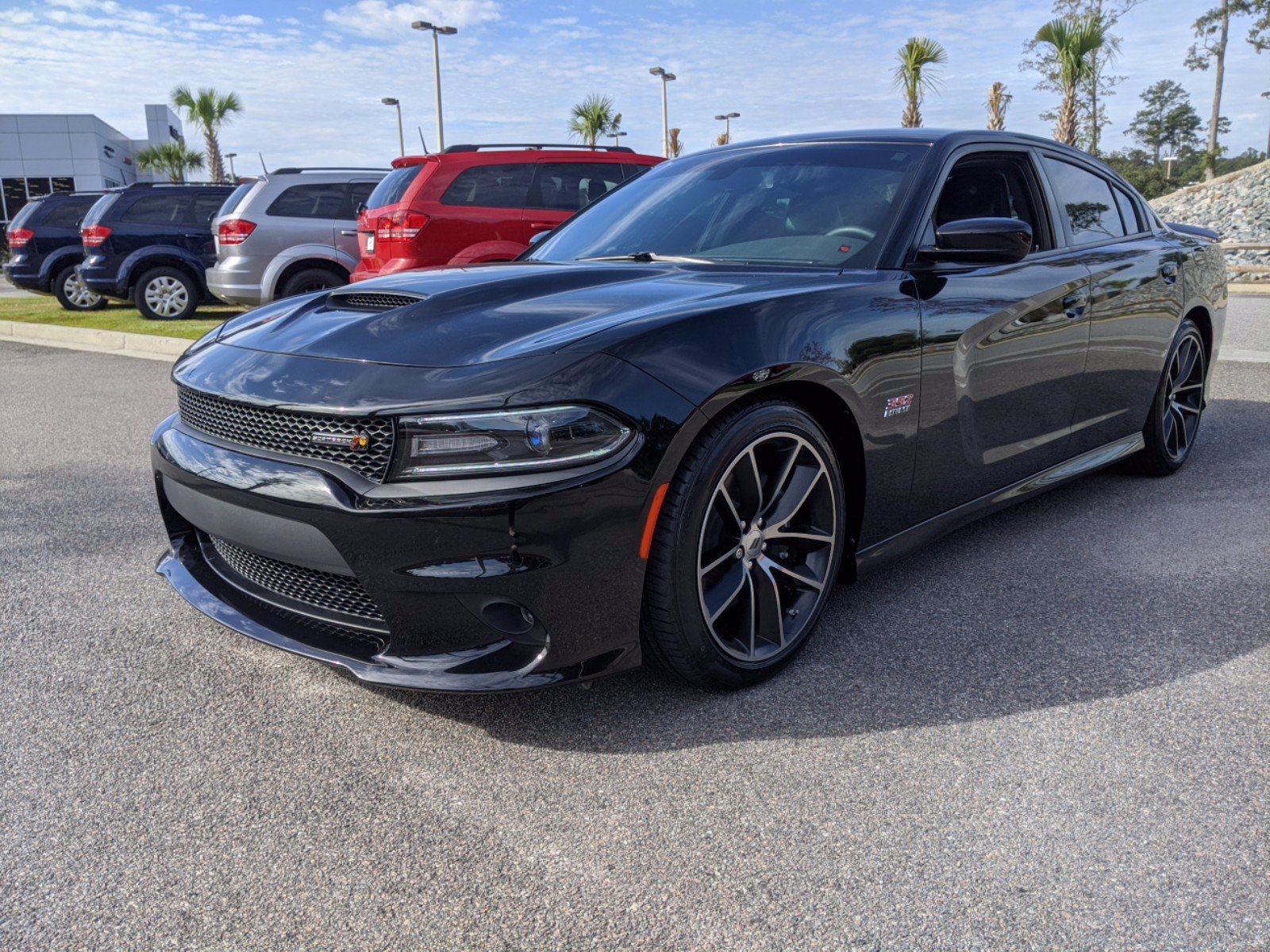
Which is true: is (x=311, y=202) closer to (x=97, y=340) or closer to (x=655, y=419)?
(x=97, y=340)

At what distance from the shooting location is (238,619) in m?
2.79

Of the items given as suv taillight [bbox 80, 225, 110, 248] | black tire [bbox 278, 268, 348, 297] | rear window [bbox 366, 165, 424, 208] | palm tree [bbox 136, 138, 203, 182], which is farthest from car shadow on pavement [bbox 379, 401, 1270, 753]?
palm tree [bbox 136, 138, 203, 182]

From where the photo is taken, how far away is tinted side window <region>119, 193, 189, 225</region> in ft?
47.6

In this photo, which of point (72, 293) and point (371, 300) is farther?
point (72, 293)

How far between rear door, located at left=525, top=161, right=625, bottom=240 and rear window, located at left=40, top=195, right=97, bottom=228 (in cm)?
1077

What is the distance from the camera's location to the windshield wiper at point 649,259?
357 cm

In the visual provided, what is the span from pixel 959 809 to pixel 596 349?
132 cm

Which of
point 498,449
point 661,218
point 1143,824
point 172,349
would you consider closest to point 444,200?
point 172,349

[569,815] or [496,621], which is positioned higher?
[496,621]

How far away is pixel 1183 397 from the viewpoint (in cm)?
533

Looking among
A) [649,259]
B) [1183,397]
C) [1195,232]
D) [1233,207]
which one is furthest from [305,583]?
[1233,207]

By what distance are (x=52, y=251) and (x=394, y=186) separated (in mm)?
10147

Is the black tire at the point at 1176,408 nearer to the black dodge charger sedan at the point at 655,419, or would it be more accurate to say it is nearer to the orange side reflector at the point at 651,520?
the black dodge charger sedan at the point at 655,419

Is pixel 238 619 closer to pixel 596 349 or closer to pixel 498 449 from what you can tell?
pixel 498 449
